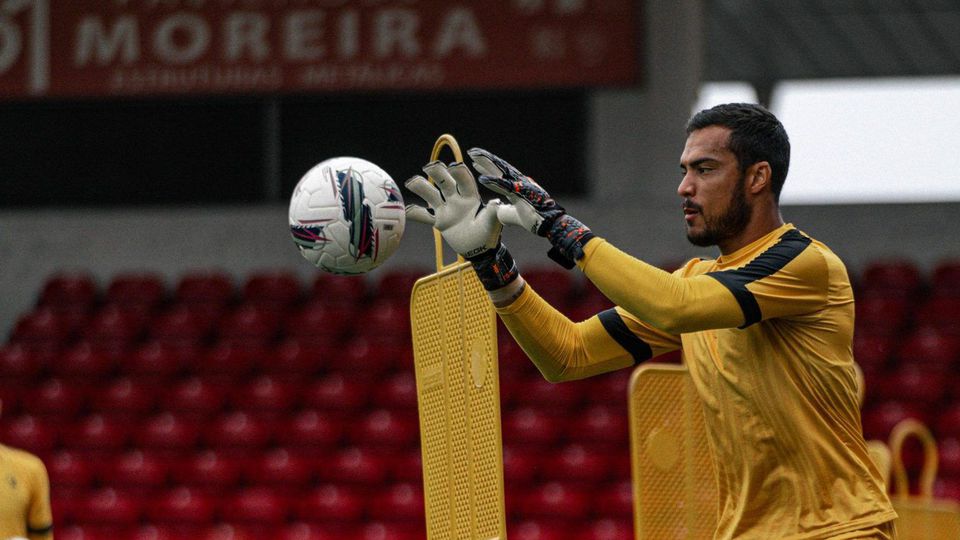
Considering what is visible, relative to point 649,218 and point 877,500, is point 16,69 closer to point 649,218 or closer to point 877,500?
point 649,218

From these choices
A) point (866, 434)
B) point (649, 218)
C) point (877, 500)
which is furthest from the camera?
point (649, 218)

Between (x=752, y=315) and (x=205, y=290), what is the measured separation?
8764mm

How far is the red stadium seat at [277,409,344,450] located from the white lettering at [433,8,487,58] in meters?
3.19

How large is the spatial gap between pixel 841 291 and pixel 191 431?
7.77 meters

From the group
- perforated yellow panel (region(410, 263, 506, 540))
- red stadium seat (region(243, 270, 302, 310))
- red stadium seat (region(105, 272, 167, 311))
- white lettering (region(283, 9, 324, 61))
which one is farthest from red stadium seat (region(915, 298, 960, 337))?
perforated yellow panel (region(410, 263, 506, 540))

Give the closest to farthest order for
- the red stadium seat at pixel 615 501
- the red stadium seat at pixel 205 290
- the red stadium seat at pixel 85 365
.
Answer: the red stadium seat at pixel 615 501 < the red stadium seat at pixel 85 365 < the red stadium seat at pixel 205 290

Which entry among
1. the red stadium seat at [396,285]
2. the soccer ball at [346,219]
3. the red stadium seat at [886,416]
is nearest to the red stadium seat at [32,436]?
the red stadium seat at [396,285]

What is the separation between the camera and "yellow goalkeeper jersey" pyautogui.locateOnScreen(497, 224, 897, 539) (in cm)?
304

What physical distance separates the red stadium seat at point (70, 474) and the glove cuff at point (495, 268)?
727 cm

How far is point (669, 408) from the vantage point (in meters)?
4.68

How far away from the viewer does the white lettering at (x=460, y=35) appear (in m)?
11.5

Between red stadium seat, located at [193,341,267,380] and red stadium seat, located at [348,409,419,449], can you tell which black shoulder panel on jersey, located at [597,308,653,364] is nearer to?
red stadium seat, located at [348,409,419,449]

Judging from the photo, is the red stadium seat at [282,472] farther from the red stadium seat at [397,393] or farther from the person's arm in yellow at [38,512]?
the person's arm in yellow at [38,512]

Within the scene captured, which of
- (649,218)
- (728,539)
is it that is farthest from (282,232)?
(728,539)
